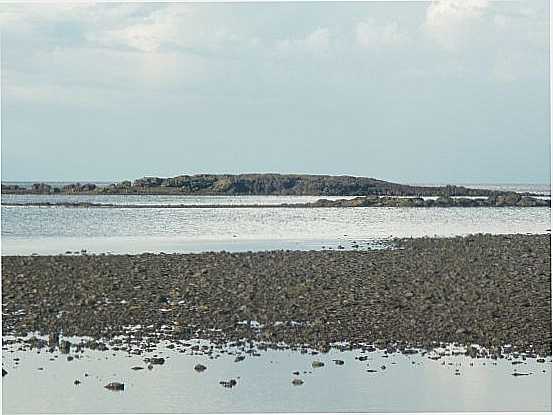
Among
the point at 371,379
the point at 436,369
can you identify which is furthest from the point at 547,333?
the point at 371,379

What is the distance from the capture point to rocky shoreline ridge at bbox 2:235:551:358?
55.1 feet

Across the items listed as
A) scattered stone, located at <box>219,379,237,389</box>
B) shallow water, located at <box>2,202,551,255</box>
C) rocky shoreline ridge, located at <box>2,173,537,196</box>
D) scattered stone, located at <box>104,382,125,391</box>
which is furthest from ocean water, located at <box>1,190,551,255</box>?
rocky shoreline ridge, located at <box>2,173,537,196</box>

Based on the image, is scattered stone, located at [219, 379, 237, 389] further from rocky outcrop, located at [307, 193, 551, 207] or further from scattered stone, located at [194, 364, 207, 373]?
rocky outcrop, located at [307, 193, 551, 207]

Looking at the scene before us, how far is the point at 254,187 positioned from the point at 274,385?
124m

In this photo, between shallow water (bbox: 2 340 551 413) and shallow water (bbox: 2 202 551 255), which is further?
shallow water (bbox: 2 202 551 255)

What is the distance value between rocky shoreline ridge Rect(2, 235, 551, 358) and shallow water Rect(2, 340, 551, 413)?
107 centimetres

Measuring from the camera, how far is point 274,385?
1359 centimetres

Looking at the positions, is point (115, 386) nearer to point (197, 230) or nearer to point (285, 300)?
point (285, 300)

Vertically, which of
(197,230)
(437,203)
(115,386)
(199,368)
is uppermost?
(437,203)

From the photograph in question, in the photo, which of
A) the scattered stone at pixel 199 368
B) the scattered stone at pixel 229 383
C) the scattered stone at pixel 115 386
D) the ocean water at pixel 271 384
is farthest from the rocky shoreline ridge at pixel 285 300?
the scattered stone at pixel 229 383

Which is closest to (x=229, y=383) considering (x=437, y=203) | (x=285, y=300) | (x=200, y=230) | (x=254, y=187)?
(x=285, y=300)

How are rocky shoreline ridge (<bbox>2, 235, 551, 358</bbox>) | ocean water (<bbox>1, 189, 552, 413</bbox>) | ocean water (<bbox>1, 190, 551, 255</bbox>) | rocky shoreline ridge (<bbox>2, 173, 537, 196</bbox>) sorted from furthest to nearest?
rocky shoreline ridge (<bbox>2, 173, 537, 196</bbox>), ocean water (<bbox>1, 190, 551, 255</bbox>), rocky shoreline ridge (<bbox>2, 235, 551, 358</bbox>), ocean water (<bbox>1, 189, 552, 413</bbox>)

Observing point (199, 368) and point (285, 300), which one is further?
point (285, 300)

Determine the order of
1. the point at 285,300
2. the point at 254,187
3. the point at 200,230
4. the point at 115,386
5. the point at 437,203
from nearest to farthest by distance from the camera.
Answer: the point at 115,386, the point at 285,300, the point at 200,230, the point at 437,203, the point at 254,187
